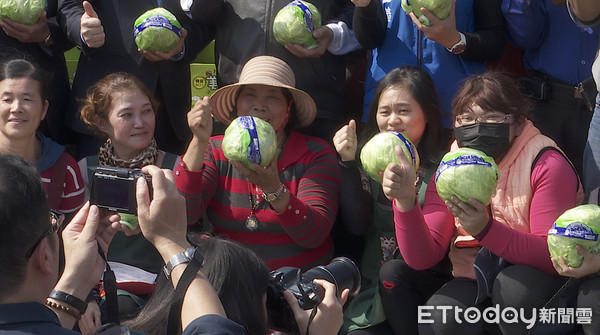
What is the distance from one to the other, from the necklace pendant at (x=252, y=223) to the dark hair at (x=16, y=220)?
237cm

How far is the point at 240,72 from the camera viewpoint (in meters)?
5.21

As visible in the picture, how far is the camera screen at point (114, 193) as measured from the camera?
303 cm

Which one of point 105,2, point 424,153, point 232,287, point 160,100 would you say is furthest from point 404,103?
point 232,287

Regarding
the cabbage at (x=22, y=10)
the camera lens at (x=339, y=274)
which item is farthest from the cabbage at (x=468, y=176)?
the cabbage at (x=22, y=10)

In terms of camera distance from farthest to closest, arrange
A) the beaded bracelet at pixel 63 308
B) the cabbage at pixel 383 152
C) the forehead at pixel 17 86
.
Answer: the forehead at pixel 17 86 → the cabbage at pixel 383 152 → the beaded bracelet at pixel 63 308

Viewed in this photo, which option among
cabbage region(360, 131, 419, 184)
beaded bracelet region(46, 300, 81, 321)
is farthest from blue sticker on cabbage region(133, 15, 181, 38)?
beaded bracelet region(46, 300, 81, 321)

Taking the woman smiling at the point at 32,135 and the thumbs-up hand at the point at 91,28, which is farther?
the thumbs-up hand at the point at 91,28

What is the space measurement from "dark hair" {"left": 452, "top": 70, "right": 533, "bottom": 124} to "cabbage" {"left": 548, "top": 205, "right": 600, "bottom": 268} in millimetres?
712

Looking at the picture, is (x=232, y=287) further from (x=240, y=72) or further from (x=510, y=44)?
(x=510, y=44)

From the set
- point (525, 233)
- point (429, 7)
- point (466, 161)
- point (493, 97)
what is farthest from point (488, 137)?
point (429, 7)

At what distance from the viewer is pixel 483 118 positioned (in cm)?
441

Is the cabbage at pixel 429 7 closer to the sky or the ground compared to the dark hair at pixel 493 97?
closer to the sky

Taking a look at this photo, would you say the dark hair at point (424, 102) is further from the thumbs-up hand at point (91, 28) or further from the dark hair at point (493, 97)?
the thumbs-up hand at point (91, 28)

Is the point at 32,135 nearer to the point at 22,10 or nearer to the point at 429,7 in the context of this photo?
the point at 22,10
